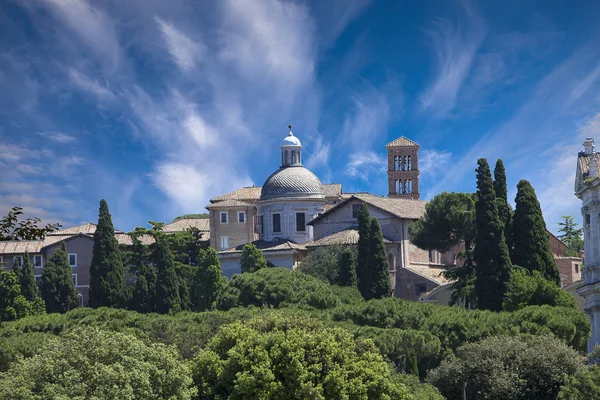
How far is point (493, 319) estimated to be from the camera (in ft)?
154

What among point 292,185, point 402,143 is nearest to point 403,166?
point 402,143

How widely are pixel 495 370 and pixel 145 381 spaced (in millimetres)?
13843

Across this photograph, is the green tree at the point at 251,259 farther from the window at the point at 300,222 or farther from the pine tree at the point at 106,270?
the window at the point at 300,222

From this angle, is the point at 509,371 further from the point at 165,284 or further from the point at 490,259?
the point at 165,284

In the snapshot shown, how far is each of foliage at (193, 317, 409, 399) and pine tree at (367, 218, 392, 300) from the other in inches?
1049

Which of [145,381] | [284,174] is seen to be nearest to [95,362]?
[145,381]

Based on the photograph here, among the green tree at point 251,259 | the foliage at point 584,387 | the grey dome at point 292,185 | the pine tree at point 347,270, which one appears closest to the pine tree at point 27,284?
the green tree at point 251,259

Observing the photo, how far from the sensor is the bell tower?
106 m

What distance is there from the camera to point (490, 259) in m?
53.0

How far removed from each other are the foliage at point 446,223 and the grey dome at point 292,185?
13742mm

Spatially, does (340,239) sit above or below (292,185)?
below

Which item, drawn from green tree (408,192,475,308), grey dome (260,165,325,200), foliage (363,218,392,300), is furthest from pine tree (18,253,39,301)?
green tree (408,192,475,308)

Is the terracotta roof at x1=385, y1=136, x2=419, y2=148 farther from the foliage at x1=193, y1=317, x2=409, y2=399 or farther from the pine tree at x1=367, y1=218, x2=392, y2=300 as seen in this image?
the foliage at x1=193, y1=317, x2=409, y2=399

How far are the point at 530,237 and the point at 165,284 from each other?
2414 centimetres
